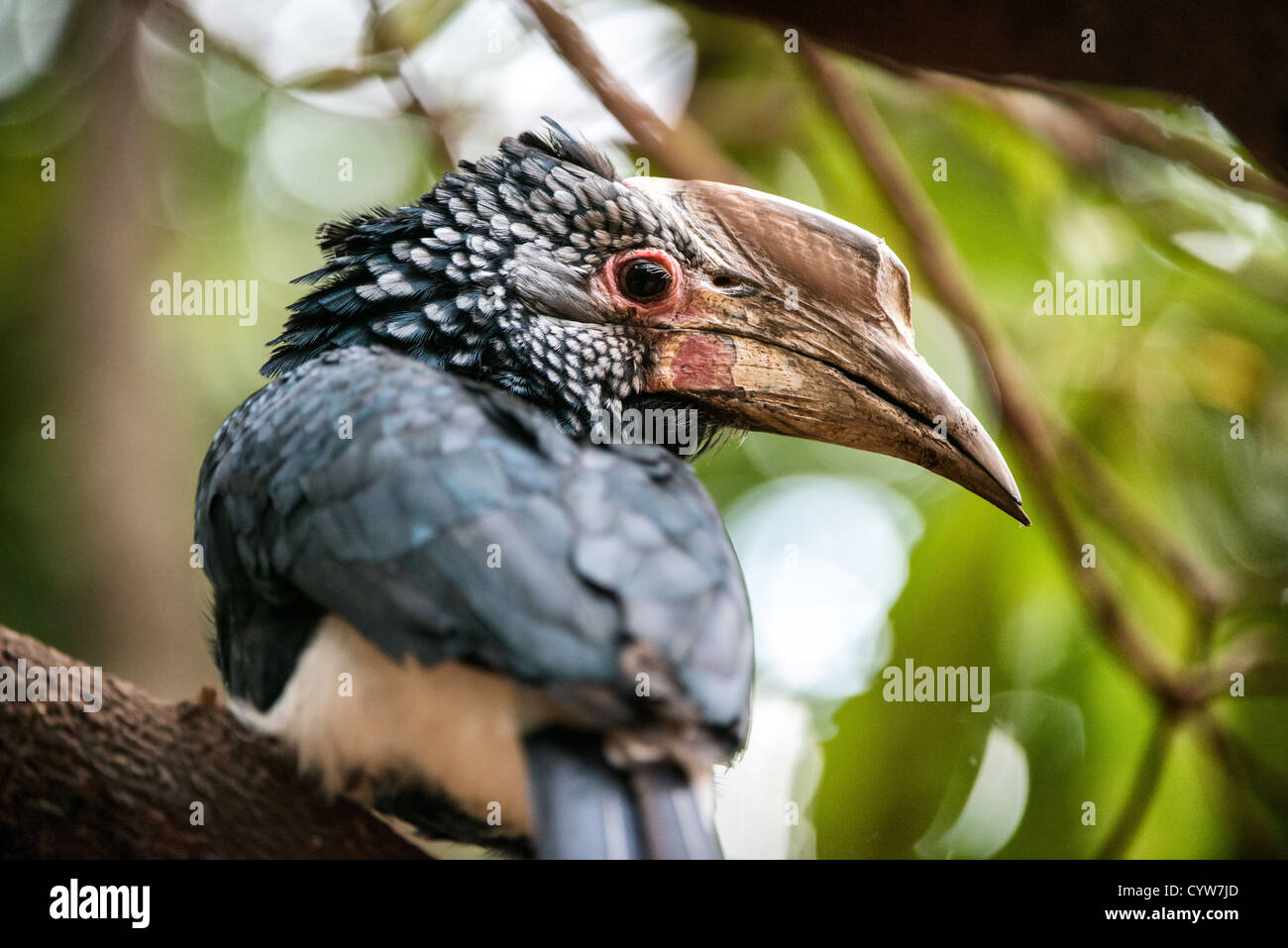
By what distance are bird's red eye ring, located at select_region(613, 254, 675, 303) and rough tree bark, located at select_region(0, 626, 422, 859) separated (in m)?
0.88

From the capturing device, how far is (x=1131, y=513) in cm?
275

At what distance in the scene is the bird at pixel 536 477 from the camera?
46.1 inches

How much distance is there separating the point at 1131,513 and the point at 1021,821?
801 millimetres

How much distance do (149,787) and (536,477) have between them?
0.63 m

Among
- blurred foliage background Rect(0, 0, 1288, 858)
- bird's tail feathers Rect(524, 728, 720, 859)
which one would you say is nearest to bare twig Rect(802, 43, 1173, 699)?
blurred foliage background Rect(0, 0, 1288, 858)

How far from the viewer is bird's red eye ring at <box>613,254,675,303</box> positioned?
5.92ft

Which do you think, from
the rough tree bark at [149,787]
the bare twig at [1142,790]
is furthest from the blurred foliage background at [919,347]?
the rough tree bark at [149,787]

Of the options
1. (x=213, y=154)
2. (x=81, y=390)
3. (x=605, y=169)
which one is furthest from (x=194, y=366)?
(x=605, y=169)

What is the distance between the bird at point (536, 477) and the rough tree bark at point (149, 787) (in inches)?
2.3

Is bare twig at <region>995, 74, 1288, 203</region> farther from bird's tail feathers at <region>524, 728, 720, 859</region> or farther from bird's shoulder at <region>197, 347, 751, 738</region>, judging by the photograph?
bird's tail feathers at <region>524, 728, 720, 859</region>

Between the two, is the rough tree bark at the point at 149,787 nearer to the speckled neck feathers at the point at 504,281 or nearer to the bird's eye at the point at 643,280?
the speckled neck feathers at the point at 504,281

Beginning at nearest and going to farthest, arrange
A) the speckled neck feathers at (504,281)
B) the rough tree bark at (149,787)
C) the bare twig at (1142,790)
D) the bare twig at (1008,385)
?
the rough tree bark at (149,787) → the speckled neck feathers at (504,281) → the bare twig at (1142,790) → the bare twig at (1008,385)
